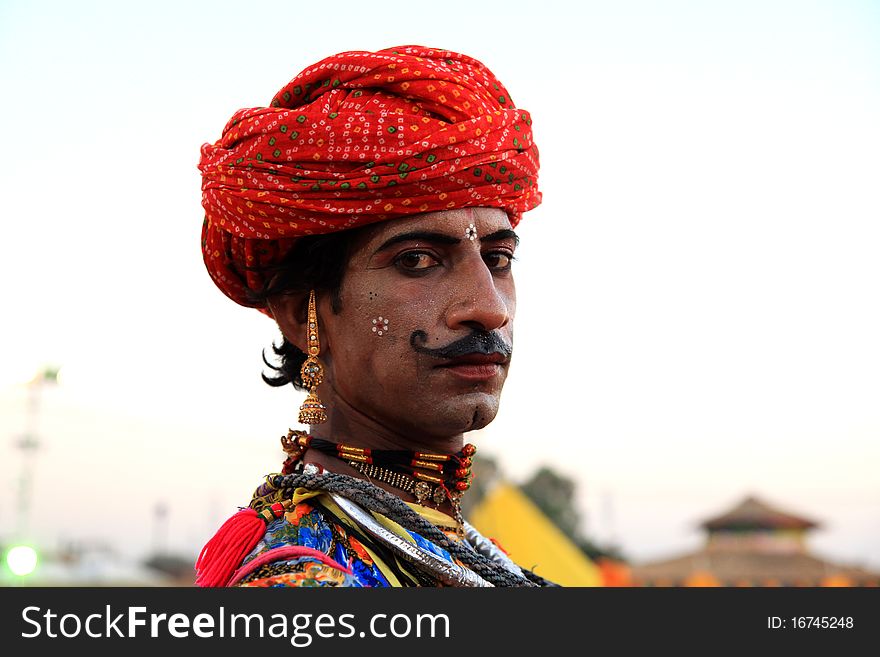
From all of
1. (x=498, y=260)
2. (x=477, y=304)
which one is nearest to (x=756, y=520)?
(x=498, y=260)

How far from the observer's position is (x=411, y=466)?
356cm

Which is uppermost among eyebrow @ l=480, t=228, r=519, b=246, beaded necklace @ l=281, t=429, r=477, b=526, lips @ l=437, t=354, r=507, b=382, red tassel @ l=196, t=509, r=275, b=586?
eyebrow @ l=480, t=228, r=519, b=246

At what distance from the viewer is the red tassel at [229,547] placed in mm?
3244

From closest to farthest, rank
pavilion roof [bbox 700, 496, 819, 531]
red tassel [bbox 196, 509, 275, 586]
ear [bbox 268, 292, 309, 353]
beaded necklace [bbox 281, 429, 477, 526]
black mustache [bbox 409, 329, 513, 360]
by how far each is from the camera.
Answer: red tassel [bbox 196, 509, 275, 586], black mustache [bbox 409, 329, 513, 360], beaded necklace [bbox 281, 429, 477, 526], ear [bbox 268, 292, 309, 353], pavilion roof [bbox 700, 496, 819, 531]

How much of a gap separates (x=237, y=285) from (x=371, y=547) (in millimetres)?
1236

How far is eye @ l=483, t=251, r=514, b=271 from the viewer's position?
3.62 metres

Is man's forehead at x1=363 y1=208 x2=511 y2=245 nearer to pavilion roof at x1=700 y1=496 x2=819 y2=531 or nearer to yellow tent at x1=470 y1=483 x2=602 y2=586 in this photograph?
yellow tent at x1=470 y1=483 x2=602 y2=586

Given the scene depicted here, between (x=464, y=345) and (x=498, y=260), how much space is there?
441 mm

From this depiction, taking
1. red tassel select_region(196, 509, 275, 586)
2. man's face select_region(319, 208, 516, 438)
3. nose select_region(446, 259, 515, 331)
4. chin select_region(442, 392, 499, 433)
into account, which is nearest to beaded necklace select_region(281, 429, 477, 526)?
man's face select_region(319, 208, 516, 438)

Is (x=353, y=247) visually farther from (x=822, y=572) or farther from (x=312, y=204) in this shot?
(x=822, y=572)

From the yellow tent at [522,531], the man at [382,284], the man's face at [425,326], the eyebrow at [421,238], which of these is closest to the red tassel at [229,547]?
the man at [382,284]
